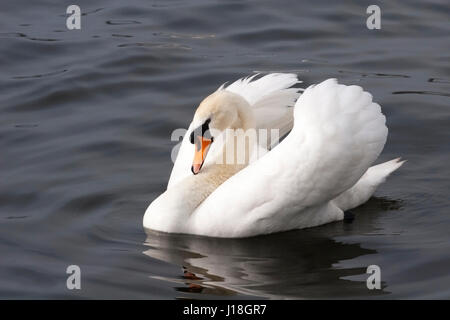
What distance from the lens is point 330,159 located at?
31.6ft

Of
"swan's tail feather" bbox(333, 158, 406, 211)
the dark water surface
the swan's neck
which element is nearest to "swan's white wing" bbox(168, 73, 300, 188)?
the swan's neck

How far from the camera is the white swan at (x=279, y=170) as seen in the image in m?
9.62

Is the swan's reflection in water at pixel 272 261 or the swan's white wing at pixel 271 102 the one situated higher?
the swan's white wing at pixel 271 102

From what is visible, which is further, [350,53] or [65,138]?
[350,53]

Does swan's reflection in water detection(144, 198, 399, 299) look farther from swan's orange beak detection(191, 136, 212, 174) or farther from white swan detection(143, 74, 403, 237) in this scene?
swan's orange beak detection(191, 136, 212, 174)

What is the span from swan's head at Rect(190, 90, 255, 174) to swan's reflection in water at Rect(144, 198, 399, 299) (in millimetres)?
655

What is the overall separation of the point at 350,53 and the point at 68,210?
5617mm

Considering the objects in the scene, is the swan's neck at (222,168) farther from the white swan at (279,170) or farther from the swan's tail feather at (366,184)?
the swan's tail feather at (366,184)

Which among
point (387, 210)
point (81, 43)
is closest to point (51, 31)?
point (81, 43)

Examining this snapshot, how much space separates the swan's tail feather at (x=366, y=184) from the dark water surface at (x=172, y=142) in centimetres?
14

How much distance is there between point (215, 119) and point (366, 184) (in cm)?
149

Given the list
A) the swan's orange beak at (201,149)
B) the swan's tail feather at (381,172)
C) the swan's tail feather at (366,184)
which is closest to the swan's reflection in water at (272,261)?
the swan's tail feather at (366,184)

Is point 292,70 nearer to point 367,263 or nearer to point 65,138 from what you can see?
point 65,138

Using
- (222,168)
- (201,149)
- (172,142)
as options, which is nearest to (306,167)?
(201,149)
